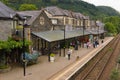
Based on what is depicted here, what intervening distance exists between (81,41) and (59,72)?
41889mm

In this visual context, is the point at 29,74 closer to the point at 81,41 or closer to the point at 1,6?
the point at 1,6

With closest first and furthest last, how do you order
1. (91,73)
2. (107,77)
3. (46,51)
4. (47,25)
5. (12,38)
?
(107,77), (91,73), (12,38), (46,51), (47,25)

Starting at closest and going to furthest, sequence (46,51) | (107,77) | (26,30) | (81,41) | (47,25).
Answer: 1. (107,77)
2. (26,30)
3. (46,51)
4. (47,25)
5. (81,41)

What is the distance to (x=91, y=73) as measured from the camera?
97.8 ft

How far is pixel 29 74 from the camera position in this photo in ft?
87.5

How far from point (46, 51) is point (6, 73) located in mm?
16944

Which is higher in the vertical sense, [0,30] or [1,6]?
[1,6]

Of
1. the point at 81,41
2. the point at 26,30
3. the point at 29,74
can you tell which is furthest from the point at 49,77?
the point at 81,41

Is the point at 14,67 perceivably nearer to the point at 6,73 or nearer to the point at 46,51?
the point at 6,73

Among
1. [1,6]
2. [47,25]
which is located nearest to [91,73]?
[1,6]

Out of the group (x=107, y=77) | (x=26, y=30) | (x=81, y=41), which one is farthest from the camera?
(x=81, y=41)

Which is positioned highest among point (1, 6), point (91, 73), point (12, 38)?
point (1, 6)

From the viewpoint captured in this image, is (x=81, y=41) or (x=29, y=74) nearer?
(x=29, y=74)

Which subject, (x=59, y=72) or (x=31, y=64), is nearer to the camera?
(x=59, y=72)
